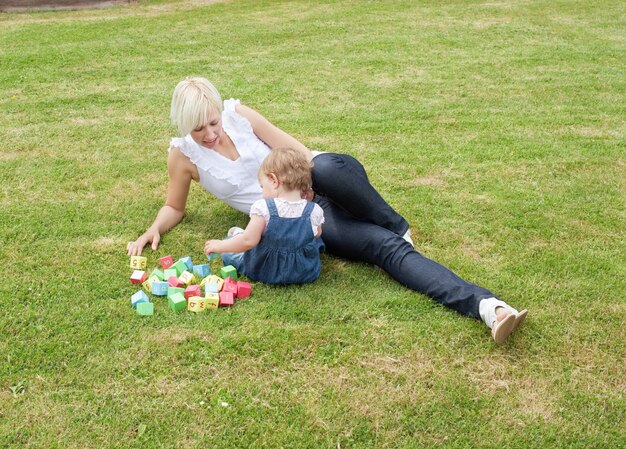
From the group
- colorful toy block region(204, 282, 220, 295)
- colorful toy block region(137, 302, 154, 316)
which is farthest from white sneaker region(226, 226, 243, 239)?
colorful toy block region(137, 302, 154, 316)

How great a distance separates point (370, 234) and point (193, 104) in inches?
48.7

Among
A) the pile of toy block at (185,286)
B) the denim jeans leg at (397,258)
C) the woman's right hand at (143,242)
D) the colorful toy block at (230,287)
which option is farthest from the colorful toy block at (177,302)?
the denim jeans leg at (397,258)

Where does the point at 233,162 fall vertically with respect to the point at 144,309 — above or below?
above

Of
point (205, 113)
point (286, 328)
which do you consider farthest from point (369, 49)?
point (286, 328)

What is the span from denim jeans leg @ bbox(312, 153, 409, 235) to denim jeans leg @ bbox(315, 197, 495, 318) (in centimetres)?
8

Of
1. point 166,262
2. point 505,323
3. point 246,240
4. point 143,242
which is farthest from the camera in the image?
point 143,242

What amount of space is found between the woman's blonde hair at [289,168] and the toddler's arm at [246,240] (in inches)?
9.8

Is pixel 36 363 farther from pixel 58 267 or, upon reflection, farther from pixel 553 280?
pixel 553 280

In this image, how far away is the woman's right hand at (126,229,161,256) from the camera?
13.7ft

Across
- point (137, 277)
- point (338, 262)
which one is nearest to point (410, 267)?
point (338, 262)

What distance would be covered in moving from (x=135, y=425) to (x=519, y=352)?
1.82 m

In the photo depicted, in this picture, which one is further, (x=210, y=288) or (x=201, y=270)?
(x=201, y=270)

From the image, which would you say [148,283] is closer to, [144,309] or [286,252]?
[144,309]

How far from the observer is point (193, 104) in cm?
382
